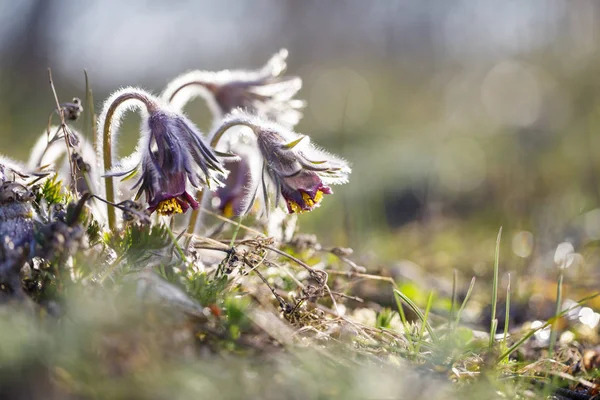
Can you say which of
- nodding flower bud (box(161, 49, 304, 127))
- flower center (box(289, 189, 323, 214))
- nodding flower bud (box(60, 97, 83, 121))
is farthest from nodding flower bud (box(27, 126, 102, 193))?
flower center (box(289, 189, 323, 214))

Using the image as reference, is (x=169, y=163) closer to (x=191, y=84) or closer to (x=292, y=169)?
(x=292, y=169)

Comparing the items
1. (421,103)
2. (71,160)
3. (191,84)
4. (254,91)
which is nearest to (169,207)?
(71,160)

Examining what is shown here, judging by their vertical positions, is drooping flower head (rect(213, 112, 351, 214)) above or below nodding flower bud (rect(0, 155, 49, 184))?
above

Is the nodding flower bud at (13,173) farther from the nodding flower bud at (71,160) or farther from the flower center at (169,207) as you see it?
the flower center at (169,207)

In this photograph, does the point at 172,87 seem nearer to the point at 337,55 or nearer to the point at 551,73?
the point at 551,73

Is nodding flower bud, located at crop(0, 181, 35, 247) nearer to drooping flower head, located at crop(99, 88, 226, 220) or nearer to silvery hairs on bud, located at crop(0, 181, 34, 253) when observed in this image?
silvery hairs on bud, located at crop(0, 181, 34, 253)

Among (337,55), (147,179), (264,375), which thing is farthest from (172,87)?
(337,55)
